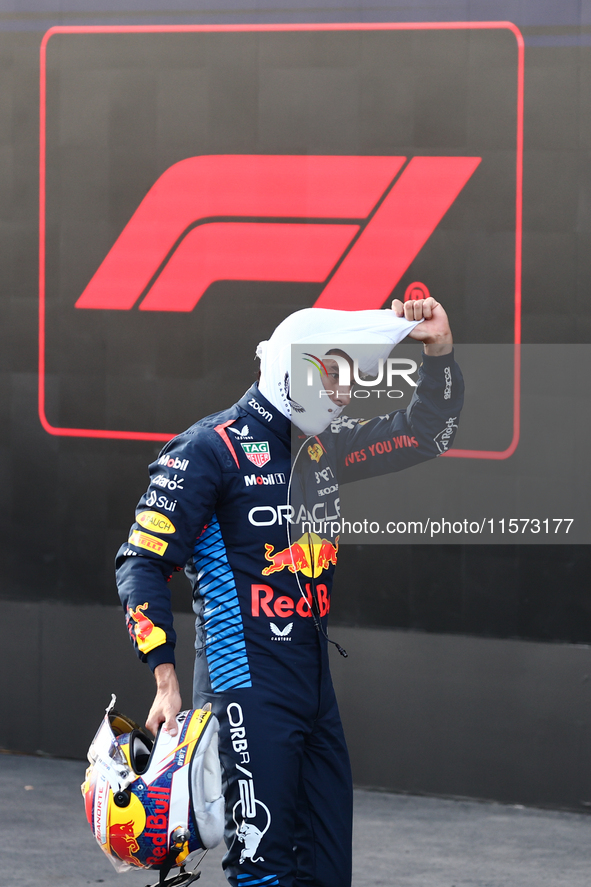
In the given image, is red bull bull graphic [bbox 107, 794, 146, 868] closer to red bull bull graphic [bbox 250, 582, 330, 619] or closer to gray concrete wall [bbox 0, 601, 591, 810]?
red bull bull graphic [bbox 250, 582, 330, 619]

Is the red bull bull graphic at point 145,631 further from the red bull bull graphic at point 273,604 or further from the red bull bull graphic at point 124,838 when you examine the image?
the red bull bull graphic at point 124,838

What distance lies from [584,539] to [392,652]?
34.1 inches

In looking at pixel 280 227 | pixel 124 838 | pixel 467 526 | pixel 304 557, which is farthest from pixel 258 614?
pixel 280 227

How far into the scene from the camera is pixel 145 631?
8.42 ft

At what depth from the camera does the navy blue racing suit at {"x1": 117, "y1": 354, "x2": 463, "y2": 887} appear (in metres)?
2.62

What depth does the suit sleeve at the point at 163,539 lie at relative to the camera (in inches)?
101

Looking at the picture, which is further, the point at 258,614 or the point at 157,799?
the point at 258,614

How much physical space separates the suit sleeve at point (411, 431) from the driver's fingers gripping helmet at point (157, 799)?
2.87ft

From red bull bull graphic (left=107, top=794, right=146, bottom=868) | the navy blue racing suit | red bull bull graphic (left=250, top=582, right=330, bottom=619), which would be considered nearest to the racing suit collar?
the navy blue racing suit

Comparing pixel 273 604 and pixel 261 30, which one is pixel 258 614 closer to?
pixel 273 604

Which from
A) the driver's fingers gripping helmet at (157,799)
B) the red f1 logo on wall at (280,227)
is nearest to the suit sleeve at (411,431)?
the driver's fingers gripping helmet at (157,799)

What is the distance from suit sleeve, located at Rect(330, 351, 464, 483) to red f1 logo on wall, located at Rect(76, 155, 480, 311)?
1.46 metres

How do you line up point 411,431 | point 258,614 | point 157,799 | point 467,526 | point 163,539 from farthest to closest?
point 467,526 → point 411,431 → point 258,614 → point 163,539 → point 157,799

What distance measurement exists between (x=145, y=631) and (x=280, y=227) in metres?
2.37
